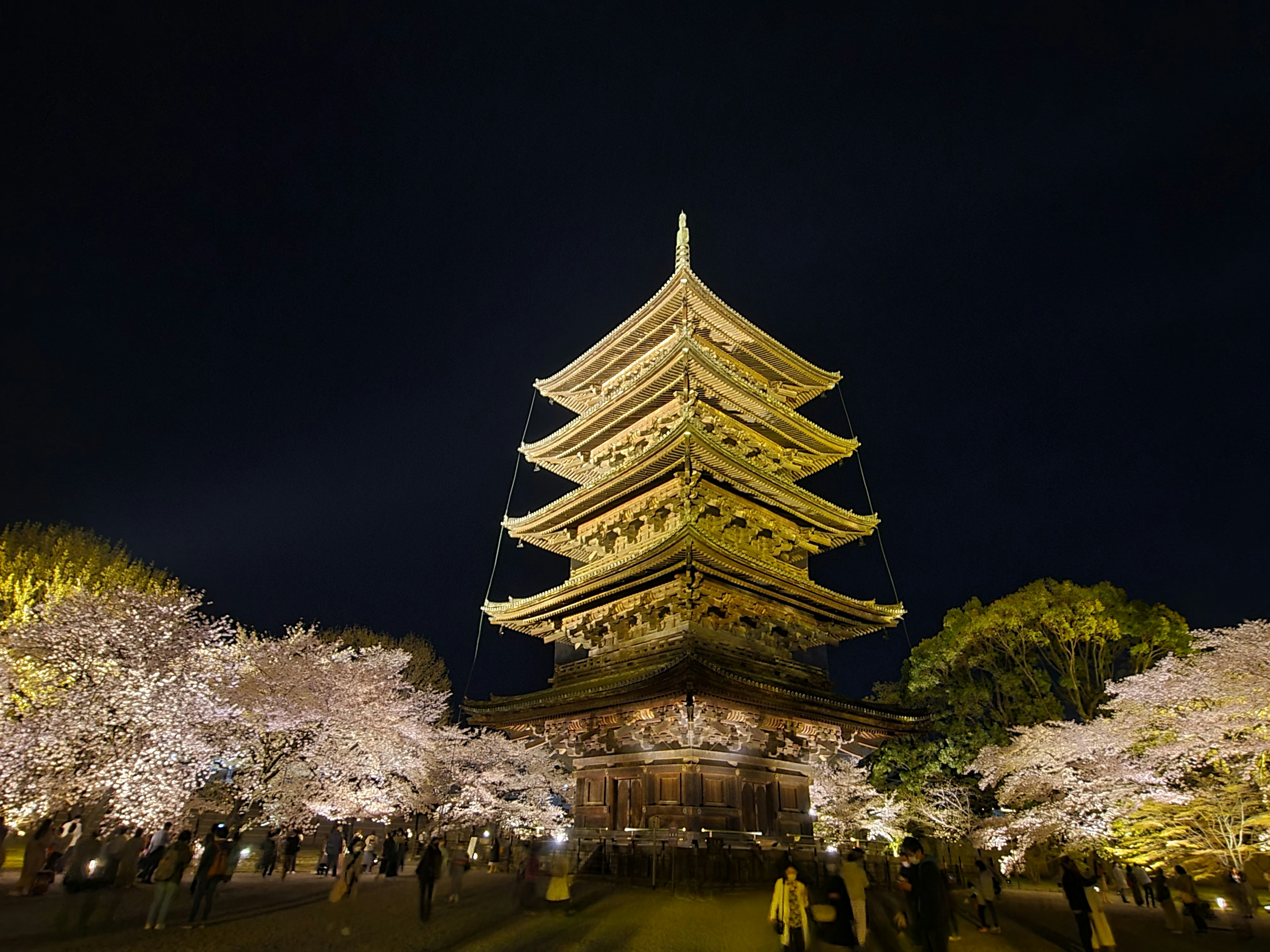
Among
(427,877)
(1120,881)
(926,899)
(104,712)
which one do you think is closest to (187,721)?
(104,712)

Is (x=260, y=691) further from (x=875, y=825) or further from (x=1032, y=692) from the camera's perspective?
(x=1032, y=692)

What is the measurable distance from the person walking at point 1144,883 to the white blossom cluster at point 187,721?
2235 centimetres

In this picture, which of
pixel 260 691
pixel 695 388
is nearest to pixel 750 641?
pixel 695 388

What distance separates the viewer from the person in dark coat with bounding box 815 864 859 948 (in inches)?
336

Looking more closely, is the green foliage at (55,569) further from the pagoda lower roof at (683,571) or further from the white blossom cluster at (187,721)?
the pagoda lower roof at (683,571)

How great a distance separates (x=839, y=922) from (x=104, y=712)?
18008mm

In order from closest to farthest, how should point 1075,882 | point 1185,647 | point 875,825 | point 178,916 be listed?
point 1075,882 < point 178,916 < point 1185,647 < point 875,825

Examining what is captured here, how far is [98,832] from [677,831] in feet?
48.1

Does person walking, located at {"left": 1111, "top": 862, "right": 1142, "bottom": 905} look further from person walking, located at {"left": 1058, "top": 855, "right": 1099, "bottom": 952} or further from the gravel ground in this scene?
person walking, located at {"left": 1058, "top": 855, "right": 1099, "bottom": 952}

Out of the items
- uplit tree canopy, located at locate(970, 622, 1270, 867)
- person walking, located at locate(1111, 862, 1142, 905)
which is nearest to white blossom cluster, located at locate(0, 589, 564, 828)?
uplit tree canopy, located at locate(970, 622, 1270, 867)

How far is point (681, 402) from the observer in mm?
26250

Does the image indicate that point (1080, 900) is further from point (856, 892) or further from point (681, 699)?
point (681, 699)

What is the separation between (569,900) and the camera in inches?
535

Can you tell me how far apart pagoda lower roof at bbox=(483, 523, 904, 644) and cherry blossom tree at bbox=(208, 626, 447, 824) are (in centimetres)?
538
